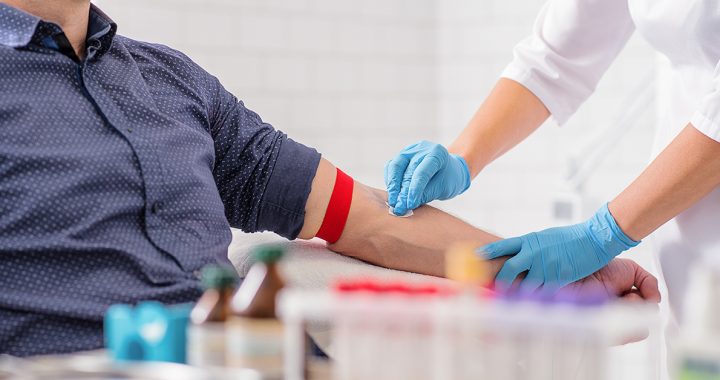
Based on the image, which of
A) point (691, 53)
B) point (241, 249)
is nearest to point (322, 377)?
point (241, 249)

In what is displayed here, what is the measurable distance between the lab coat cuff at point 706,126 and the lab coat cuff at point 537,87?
556mm

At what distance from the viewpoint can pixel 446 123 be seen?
3.73m

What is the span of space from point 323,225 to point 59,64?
1.95ft

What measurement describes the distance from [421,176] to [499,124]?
0.33m

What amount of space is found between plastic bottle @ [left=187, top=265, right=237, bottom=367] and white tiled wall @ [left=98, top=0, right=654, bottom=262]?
225cm

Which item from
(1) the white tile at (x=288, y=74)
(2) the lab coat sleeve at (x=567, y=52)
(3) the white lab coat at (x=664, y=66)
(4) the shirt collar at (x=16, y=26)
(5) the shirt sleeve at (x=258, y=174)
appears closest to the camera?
(4) the shirt collar at (x=16, y=26)

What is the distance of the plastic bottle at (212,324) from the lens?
94 cm

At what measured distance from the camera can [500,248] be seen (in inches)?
72.6

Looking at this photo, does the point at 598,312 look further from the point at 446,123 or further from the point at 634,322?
the point at 446,123

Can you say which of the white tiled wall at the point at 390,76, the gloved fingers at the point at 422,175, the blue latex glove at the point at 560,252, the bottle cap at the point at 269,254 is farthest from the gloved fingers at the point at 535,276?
the white tiled wall at the point at 390,76

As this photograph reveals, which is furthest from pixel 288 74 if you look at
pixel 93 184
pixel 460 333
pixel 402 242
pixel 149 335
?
pixel 460 333

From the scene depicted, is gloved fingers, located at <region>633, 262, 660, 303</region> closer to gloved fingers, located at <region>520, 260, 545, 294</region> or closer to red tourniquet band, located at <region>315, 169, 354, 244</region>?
gloved fingers, located at <region>520, 260, 545, 294</region>

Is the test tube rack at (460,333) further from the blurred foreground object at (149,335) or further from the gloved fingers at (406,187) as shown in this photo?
the gloved fingers at (406,187)

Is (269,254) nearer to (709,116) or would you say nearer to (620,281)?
(709,116)
